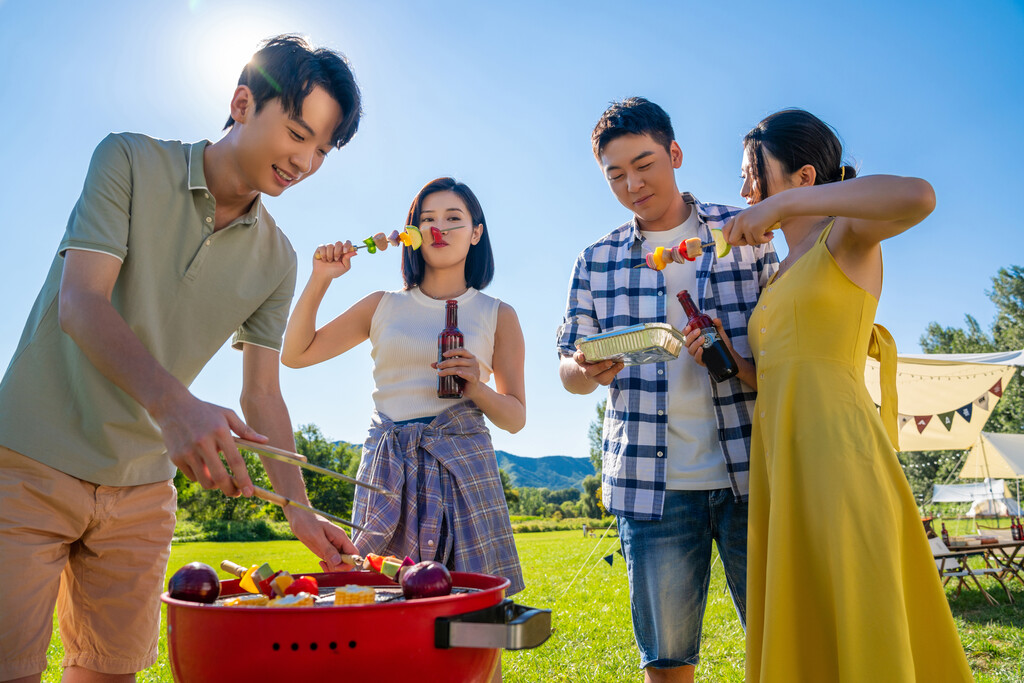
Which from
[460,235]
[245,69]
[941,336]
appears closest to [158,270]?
[245,69]

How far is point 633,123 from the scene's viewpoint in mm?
2904

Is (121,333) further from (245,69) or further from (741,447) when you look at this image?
(741,447)

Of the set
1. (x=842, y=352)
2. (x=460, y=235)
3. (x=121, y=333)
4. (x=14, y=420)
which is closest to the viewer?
(x=121, y=333)

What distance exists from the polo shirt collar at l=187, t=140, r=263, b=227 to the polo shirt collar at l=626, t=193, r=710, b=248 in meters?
1.55

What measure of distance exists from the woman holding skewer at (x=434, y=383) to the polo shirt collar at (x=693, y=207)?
2.04 ft

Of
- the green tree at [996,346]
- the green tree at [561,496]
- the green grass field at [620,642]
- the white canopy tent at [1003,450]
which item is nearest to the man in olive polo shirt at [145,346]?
the green grass field at [620,642]

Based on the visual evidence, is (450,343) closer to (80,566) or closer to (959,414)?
(80,566)

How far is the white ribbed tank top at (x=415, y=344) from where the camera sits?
8.95 feet

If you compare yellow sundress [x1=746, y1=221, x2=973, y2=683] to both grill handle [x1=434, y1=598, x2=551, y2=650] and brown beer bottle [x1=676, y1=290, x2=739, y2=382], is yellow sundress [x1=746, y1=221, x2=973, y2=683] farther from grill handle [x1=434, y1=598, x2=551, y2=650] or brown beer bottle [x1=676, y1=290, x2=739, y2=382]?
grill handle [x1=434, y1=598, x2=551, y2=650]

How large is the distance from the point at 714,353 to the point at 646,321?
0.40m

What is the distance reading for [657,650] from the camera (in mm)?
2559

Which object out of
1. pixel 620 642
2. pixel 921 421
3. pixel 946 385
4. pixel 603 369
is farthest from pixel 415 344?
pixel 921 421

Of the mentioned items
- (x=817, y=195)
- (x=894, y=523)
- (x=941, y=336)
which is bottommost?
(x=894, y=523)

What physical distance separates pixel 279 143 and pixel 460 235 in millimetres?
979
